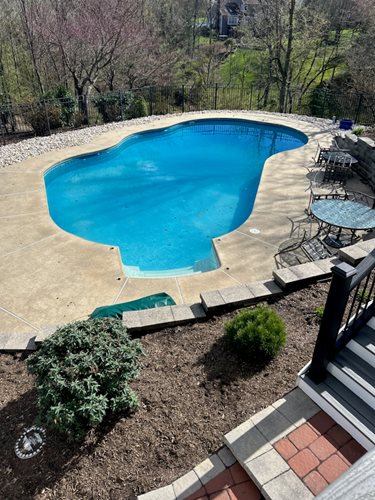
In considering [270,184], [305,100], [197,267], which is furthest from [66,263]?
[305,100]

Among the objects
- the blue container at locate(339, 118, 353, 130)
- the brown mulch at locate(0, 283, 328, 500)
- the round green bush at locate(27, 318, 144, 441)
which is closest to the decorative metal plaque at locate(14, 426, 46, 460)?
the brown mulch at locate(0, 283, 328, 500)

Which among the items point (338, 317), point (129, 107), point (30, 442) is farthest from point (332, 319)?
point (129, 107)

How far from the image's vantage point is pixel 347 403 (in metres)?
2.91

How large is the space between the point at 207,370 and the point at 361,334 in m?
1.48

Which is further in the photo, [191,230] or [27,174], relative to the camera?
[27,174]

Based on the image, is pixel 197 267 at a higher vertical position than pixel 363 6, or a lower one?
lower

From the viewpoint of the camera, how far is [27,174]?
33.0 ft

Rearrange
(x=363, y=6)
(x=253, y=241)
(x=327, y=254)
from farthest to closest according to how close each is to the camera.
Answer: (x=363, y=6) → (x=253, y=241) → (x=327, y=254)

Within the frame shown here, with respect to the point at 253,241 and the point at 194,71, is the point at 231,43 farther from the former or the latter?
the point at 253,241

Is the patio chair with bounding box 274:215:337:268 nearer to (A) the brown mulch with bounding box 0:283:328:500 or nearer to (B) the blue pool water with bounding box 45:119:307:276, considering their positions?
(B) the blue pool water with bounding box 45:119:307:276

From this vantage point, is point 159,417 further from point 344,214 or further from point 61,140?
point 61,140

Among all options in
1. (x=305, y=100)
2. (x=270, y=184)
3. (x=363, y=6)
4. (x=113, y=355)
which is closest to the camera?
(x=113, y=355)

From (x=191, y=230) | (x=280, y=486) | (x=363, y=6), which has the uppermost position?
(x=363, y=6)

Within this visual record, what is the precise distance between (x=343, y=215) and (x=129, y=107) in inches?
487
